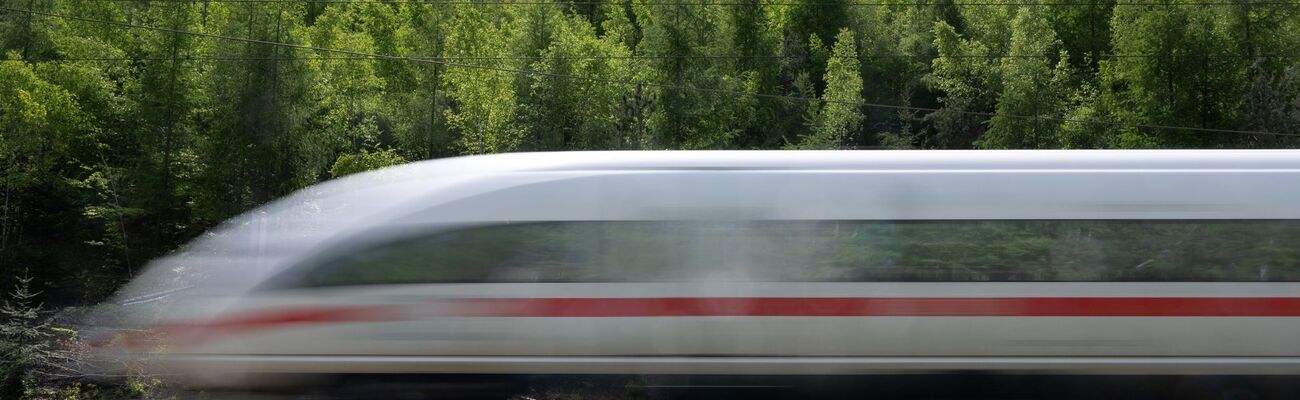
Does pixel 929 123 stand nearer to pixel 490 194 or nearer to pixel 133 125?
pixel 133 125

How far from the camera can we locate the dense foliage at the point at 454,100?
47812 millimetres

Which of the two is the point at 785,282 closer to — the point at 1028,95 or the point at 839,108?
the point at 1028,95

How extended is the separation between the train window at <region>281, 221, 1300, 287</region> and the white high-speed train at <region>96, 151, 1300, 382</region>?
1 centimetres

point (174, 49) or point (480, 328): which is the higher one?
point (174, 49)

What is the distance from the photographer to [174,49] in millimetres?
50094

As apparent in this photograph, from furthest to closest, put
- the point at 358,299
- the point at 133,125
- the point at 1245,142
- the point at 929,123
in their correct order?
the point at 929,123 < the point at 133,125 < the point at 1245,142 < the point at 358,299

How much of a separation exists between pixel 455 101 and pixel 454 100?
1.23 feet

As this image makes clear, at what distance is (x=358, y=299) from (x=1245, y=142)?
153 feet

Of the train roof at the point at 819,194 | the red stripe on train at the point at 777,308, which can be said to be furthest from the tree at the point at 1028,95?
the red stripe on train at the point at 777,308

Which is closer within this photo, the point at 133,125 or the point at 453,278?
the point at 453,278

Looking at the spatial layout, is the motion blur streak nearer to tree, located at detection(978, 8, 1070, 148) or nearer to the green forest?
the green forest

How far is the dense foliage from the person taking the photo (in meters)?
47.8

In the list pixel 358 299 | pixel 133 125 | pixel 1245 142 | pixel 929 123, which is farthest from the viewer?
pixel 929 123

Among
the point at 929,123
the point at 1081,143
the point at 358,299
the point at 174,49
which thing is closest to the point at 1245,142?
the point at 1081,143
